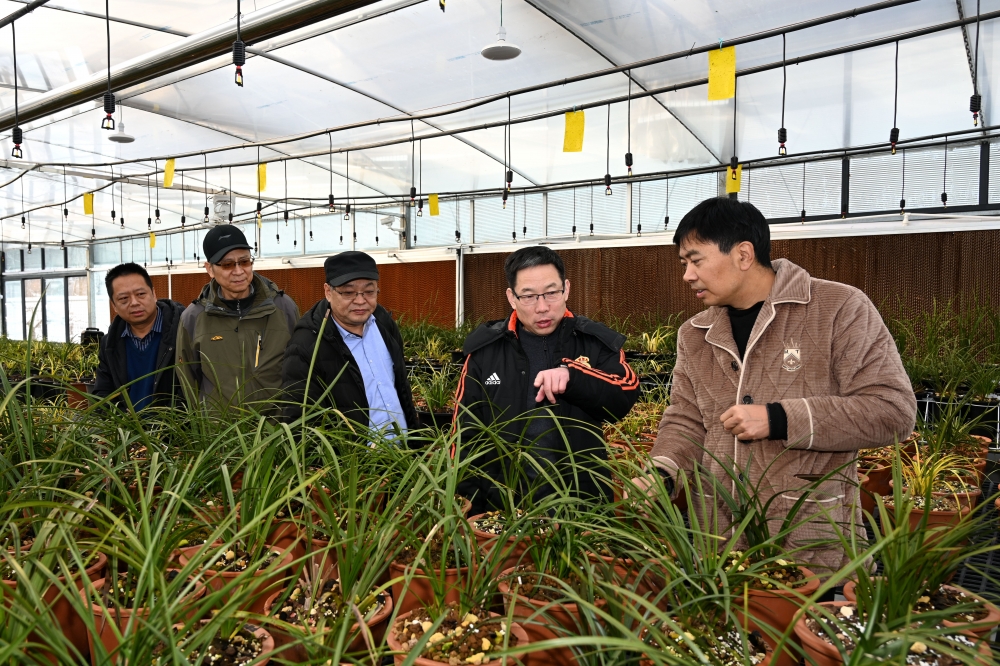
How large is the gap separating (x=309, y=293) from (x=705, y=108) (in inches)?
198

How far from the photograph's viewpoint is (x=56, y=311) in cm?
1786

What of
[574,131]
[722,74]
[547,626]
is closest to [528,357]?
[547,626]

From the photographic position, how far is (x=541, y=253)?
1.82 metres

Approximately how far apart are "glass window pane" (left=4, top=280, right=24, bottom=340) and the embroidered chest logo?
22141 millimetres

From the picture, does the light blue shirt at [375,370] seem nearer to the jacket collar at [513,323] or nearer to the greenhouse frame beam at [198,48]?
the jacket collar at [513,323]

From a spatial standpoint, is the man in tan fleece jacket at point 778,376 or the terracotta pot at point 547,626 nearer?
the terracotta pot at point 547,626

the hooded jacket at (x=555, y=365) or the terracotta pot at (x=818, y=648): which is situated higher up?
the hooded jacket at (x=555, y=365)

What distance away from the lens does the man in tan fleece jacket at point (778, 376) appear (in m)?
1.30

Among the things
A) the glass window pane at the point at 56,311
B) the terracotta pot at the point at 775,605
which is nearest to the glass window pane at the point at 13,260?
the glass window pane at the point at 56,311

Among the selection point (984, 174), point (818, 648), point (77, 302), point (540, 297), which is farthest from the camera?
point (77, 302)

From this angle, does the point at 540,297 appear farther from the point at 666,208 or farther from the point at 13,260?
the point at 13,260

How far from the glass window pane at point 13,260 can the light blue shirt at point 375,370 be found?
69.6ft

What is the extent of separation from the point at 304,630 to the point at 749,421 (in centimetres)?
91

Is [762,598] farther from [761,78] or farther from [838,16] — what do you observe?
[761,78]
